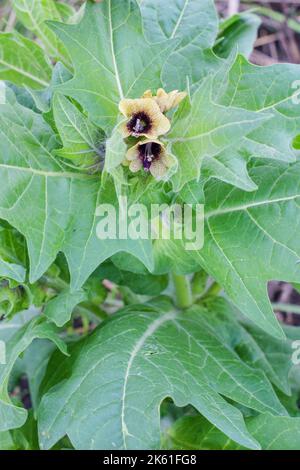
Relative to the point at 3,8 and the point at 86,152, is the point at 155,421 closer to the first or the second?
the point at 86,152

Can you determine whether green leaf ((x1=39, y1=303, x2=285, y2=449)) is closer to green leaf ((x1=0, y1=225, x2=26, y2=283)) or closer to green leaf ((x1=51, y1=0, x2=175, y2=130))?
green leaf ((x1=0, y1=225, x2=26, y2=283))

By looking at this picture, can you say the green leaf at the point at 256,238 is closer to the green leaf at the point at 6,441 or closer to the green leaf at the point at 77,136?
the green leaf at the point at 77,136

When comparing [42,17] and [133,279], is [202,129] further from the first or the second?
[42,17]

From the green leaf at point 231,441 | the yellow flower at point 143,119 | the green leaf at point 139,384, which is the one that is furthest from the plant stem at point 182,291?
the yellow flower at point 143,119

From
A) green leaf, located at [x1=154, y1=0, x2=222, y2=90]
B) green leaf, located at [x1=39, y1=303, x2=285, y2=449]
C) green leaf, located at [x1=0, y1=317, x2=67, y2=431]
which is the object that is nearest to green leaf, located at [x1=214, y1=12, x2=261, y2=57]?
green leaf, located at [x1=154, y1=0, x2=222, y2=90]

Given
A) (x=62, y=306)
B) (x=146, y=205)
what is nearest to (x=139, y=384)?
(x=62, y=306)

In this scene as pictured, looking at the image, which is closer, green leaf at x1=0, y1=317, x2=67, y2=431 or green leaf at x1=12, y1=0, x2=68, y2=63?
green leaf at x1=0, y1=317, x2=67, y2=431

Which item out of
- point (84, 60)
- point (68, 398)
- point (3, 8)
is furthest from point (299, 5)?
point (68, 398)
